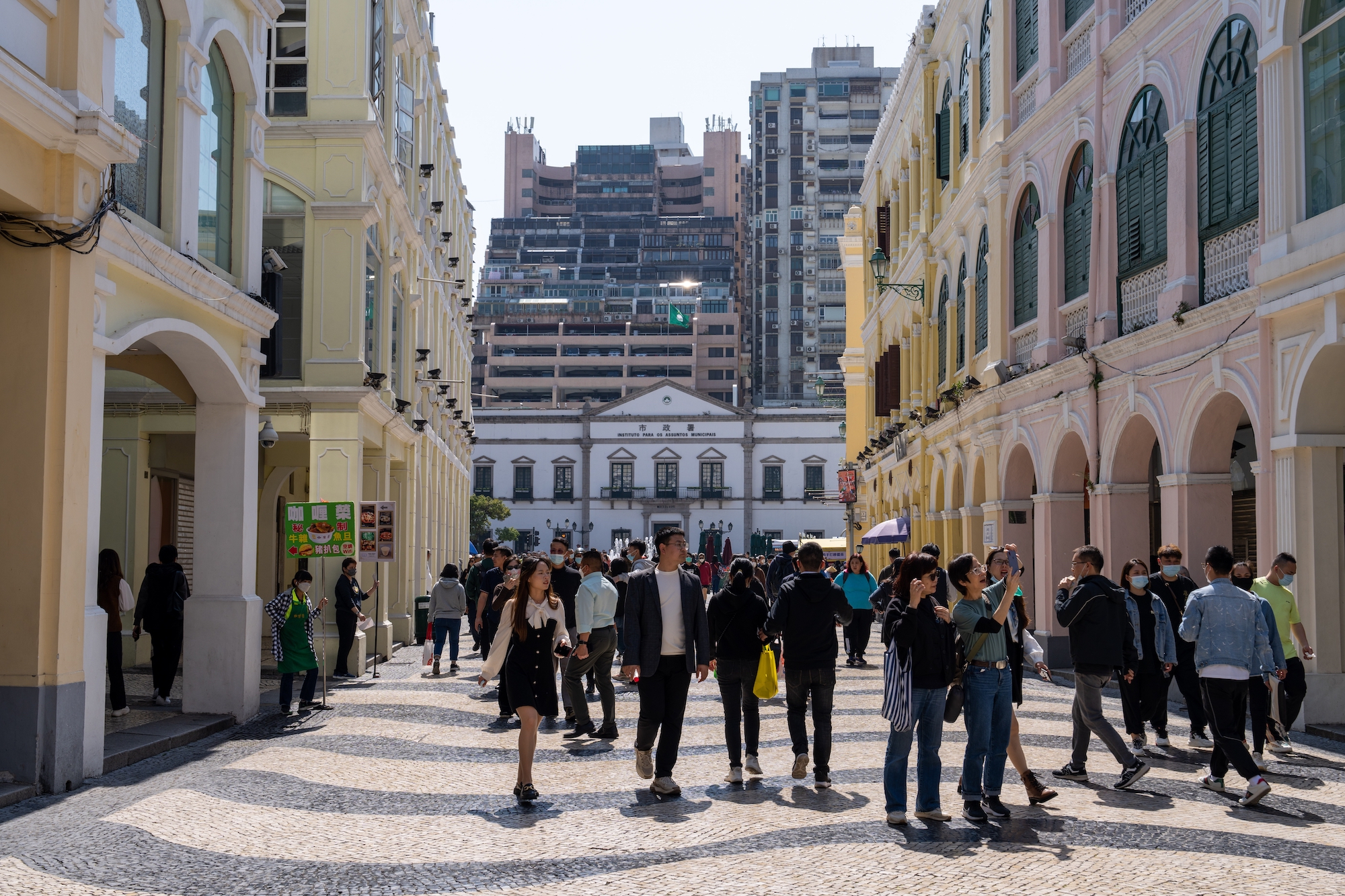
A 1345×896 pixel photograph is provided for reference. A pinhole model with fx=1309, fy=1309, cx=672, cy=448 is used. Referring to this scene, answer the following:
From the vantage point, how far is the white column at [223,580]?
1330 centimetres

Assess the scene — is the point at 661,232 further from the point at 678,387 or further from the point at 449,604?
the point at 449,604

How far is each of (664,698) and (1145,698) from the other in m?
4.41

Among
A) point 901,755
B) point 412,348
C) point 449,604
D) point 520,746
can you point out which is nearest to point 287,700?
point 449,604

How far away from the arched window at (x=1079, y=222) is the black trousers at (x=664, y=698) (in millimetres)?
11125

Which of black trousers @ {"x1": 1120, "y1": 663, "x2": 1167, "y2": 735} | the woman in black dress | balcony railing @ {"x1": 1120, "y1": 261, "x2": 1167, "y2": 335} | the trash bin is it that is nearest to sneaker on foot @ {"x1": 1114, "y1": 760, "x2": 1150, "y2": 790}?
black trousers @ {"x1": 1120, "y1": 663, "x2": 1167, "y2": 735}

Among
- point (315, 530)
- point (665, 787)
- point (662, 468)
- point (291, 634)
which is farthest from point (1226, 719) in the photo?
point (662, 468)

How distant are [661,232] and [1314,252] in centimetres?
11693

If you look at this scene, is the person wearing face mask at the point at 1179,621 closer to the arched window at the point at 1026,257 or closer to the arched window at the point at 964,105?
the arched window at the point at 1026,257

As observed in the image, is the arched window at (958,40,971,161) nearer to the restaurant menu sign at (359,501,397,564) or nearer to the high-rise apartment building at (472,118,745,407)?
the restaurant menu sign at (359,501,397,564)

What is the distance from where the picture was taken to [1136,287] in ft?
55.0

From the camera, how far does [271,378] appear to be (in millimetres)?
18844

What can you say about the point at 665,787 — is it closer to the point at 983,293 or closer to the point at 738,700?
the point at 738,700

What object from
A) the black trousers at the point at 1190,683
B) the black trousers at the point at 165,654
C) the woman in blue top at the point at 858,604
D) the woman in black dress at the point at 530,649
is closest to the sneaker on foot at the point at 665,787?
the woman in black dress at the point at 530,649

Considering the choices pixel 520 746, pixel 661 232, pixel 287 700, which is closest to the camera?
pixel 520 746
